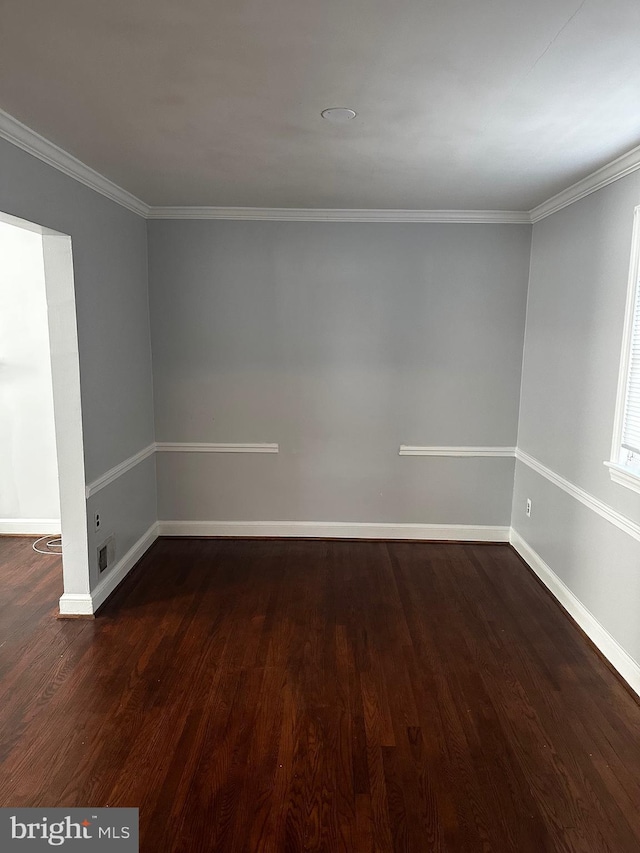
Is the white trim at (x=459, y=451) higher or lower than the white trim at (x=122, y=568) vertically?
higher

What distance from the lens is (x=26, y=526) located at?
4461 mm

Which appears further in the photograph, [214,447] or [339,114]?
[214,447]

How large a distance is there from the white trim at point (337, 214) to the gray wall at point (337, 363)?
6cm

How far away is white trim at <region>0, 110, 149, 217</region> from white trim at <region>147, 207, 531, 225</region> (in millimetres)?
426

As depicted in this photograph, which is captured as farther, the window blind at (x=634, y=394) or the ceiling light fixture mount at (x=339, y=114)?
the window blind at (x=634, y=394)

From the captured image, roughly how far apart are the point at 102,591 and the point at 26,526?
58.7 inches

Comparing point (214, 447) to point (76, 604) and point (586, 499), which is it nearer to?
point (76, 604)

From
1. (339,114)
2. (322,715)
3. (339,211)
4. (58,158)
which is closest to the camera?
(339,114)

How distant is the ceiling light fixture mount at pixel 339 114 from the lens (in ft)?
7.05

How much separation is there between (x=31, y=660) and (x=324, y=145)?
2.91 metres

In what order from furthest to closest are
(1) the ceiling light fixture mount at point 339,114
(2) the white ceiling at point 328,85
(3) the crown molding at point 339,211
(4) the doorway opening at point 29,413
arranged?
(4) the doorway opening at point 29,413, (3) the crown molding at point 339,211, (1) the ceiling light fixture mount at point 339,114, (2) the white ceiling at point 328,85

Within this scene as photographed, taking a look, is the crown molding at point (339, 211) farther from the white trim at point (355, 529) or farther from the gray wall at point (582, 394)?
the white trim at point (355, 529)

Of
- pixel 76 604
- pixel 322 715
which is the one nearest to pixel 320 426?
pixel 76 604

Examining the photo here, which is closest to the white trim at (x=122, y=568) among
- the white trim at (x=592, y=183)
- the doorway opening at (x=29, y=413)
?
the doorway opening at (x=29, y=413)
